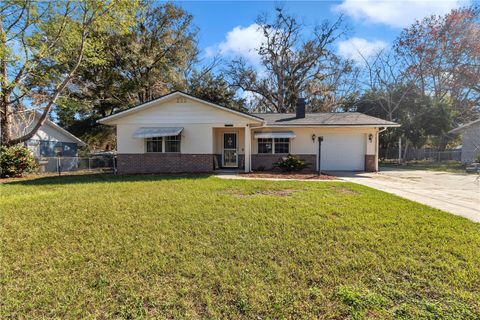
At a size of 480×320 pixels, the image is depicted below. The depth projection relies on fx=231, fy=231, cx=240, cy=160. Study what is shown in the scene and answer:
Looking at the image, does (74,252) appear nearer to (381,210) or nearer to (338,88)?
(381,210)

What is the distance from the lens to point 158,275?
3260 mm

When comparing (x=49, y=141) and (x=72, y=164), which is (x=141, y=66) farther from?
(x=72, y=164)

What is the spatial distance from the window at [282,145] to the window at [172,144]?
5.88 metres

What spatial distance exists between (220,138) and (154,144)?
386cm

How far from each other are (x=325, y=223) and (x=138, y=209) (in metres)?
4.30

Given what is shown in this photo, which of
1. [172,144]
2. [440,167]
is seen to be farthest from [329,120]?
[440,167]

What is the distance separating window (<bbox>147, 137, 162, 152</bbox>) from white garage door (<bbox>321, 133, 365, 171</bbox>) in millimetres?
9815

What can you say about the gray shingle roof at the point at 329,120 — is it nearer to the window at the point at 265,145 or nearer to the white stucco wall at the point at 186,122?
the window at the point at 265,145

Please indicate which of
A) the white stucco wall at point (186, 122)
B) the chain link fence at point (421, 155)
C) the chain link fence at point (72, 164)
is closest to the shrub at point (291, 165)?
the white stucco wall at point (186, 122)

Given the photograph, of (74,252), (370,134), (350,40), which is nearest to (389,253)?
(74,252)

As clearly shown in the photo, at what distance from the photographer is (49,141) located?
19.0 m

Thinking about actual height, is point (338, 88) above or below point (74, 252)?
above

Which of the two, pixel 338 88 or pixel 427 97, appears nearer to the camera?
pixel 427 97

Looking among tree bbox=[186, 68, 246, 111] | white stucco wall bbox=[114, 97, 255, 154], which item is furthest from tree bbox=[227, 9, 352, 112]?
white stucco wall bbox=[114, 97, 255, 154]
